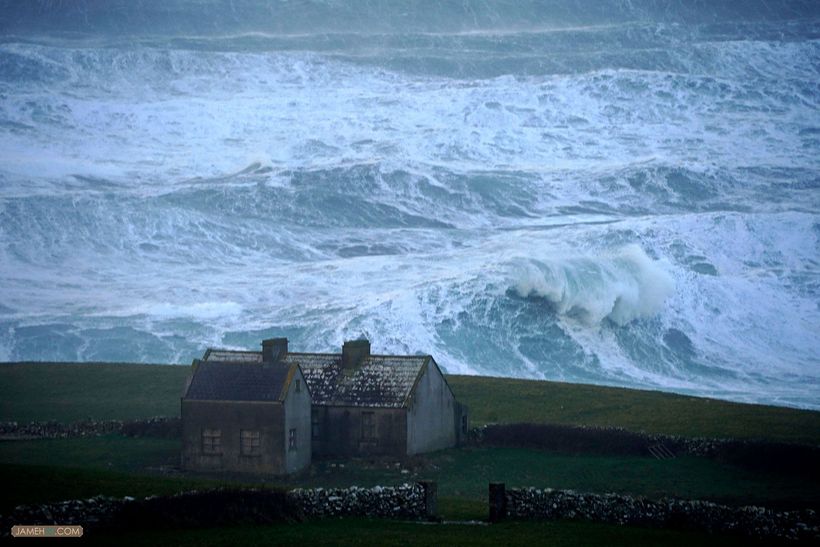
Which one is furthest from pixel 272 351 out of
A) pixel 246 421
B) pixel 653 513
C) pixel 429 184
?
pixel 429 184

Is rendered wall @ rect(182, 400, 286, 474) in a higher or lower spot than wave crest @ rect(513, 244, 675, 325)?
lower

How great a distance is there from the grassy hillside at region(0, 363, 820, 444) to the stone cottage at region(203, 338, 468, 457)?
9.54ft

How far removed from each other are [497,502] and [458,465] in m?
7.09

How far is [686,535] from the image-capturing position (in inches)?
858

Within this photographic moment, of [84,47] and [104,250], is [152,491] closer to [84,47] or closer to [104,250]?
[104,250]

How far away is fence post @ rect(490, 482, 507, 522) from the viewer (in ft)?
75.4

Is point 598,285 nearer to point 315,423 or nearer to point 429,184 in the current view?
point 429,184

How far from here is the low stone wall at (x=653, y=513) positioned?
2166cm

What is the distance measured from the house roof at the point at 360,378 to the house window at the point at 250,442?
201cm

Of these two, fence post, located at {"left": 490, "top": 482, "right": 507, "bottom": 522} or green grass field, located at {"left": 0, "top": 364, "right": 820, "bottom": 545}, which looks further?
fence post, located at {"left": 490, "top": 482, "right": 507, "bottom": 522}

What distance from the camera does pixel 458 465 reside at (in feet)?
98.8

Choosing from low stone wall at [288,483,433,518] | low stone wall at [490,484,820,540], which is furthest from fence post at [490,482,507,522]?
low stone wall at [288,483,433,518]

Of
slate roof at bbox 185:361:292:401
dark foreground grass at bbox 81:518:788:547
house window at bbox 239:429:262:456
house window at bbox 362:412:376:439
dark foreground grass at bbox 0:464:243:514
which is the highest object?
slate roof at bbox 185:361:292:401

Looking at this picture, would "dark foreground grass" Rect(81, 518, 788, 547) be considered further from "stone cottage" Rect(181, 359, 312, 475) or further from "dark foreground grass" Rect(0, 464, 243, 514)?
"stone cottage" Rect(181, 359, 312, 475)
